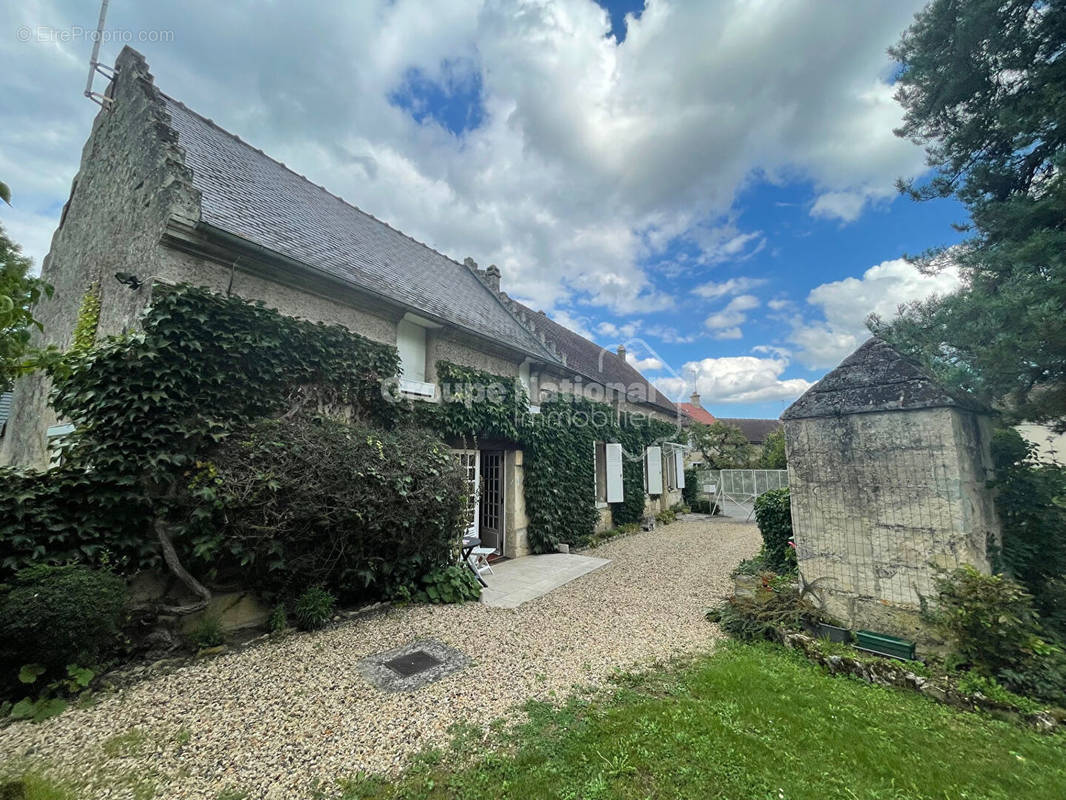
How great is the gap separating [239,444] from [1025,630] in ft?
25.4

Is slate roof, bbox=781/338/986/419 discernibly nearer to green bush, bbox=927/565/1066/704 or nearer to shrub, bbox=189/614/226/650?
green bush, bbox=927/565/1066/704

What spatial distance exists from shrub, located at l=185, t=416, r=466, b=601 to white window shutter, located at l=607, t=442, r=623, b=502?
627 centimetres

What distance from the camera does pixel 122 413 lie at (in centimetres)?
430

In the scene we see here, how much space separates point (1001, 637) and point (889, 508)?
3.94 feet

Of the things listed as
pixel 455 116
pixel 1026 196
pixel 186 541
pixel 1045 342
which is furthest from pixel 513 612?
pixel 455 116

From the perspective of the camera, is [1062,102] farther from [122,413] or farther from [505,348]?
[122,413]

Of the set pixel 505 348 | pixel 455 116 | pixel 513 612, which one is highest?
pixel 455 116

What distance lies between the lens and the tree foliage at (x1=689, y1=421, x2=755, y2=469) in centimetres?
1891

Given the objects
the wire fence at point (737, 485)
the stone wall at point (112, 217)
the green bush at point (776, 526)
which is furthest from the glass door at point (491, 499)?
the wire fence at point (737, 485)

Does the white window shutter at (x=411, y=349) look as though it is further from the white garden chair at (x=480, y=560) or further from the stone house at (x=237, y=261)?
the white garden chair at (x=480, y=560)

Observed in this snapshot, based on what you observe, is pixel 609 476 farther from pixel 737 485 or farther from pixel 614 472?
pixel 737 485

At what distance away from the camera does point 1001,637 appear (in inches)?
134

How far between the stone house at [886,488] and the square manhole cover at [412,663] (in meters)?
4.25

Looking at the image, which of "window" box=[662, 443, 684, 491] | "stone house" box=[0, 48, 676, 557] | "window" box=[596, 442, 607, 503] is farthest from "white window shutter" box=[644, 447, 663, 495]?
"stone house" box=[0, 48, 676, 557]
